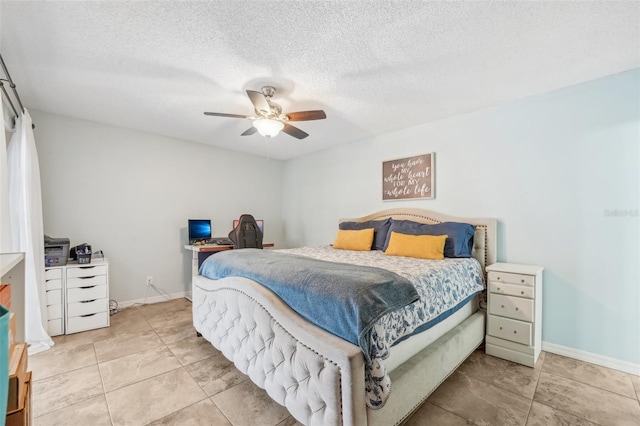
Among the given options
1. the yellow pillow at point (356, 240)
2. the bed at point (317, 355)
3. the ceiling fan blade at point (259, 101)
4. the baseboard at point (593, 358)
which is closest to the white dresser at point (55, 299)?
the bed at point (317, 355)

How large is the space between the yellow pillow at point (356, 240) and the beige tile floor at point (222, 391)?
153 centimetres

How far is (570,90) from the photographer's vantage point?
8.13 feet

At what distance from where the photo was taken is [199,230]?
13.6 ft

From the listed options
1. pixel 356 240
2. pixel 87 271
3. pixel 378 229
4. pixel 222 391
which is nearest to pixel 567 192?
pixel 378 229

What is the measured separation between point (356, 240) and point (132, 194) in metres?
3.05

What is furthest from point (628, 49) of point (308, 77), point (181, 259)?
point (181, 259)

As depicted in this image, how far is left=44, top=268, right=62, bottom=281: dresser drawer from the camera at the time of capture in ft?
9.20

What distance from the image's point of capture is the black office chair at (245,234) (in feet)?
11.9

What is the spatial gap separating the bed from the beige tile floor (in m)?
0.16

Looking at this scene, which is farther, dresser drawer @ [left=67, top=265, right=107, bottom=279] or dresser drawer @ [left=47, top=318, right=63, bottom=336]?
dresser drawer @ [left=67, top=265, right=107, bottom=279]

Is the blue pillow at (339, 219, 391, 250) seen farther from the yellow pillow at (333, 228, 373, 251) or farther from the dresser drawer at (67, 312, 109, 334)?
the dresser drawer at (67, 312, 109, 334)

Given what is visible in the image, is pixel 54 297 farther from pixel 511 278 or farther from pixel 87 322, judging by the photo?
pixel 511 278

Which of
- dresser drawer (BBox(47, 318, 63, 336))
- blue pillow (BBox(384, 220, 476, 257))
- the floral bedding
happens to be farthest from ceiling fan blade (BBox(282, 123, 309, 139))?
dresser drawer (BBox(47, 318, 63, 336))

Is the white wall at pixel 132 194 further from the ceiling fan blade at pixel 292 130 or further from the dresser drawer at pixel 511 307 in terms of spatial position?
the dresser drawer at pixel 511 307
